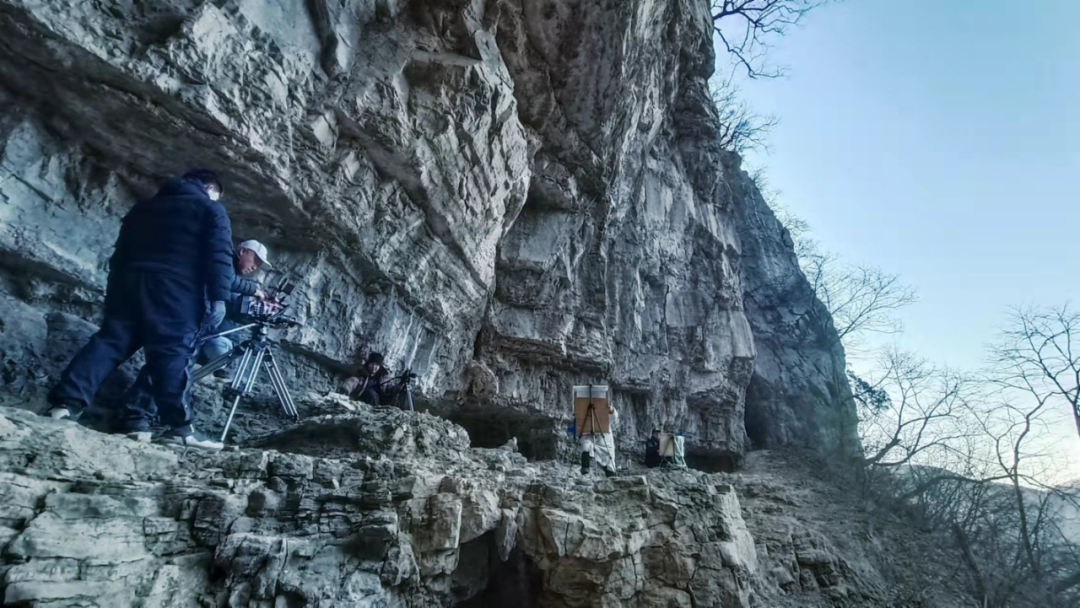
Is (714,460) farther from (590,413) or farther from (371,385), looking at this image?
(371,385)

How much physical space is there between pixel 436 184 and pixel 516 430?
18.8 ft

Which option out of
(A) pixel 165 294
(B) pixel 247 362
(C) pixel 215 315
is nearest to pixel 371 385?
(B) pixel 247 362

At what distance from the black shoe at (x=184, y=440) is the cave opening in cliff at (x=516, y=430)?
666 cm

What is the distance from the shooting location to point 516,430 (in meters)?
10.4

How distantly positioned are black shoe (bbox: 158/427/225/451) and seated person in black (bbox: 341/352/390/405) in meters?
2.69

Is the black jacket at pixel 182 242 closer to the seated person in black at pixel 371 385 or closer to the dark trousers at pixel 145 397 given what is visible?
the dark trousers at pixel 145 397

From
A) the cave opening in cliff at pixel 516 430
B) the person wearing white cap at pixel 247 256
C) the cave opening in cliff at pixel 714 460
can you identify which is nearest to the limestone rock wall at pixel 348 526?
the person wearing white cap at pixel 247 256

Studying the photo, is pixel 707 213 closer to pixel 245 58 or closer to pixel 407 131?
pixel 407 131

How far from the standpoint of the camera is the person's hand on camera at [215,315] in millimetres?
4031

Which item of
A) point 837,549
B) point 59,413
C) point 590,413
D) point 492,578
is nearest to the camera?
point 59,413

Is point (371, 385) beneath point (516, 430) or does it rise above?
beneath

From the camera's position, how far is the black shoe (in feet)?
10.4

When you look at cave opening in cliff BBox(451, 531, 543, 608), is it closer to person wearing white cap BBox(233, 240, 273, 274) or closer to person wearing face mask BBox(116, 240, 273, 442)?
person wearing face mask BBox(116, 240, 273, 442)

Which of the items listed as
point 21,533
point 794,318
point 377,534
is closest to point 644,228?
point 794,318
